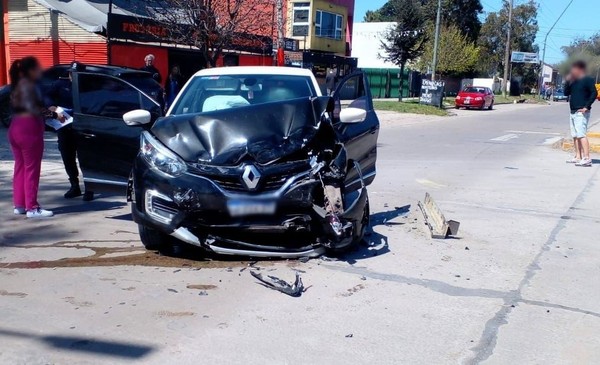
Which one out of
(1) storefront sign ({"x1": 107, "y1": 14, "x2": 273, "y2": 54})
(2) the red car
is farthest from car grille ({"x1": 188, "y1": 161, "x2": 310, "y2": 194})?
(2) the red car

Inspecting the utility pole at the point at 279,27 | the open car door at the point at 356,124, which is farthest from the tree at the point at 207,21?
the open car door at the point at 356,124

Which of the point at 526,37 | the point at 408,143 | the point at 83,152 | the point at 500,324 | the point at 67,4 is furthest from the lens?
the point at 526,37

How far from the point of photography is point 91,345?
13.3ft

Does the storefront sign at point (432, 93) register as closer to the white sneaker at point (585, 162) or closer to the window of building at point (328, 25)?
the window of building at point (328, 25)

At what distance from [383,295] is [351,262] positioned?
0.87m

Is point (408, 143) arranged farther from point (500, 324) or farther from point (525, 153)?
point (500, 324)

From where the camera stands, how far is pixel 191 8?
1577 centimetres

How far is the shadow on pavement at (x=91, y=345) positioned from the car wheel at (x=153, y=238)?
1.84m

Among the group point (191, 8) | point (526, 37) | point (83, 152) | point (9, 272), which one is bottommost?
point (9, 272)

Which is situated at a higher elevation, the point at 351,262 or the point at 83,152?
the point at 83,152

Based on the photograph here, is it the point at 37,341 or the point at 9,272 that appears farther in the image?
the point at 9,272

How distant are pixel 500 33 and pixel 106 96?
73.7 metres

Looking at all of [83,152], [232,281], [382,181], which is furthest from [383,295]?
[382,181]

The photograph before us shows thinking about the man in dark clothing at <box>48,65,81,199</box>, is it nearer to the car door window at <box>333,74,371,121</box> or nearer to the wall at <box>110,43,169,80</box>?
the car door window at <box>333,74,371,121</box>
